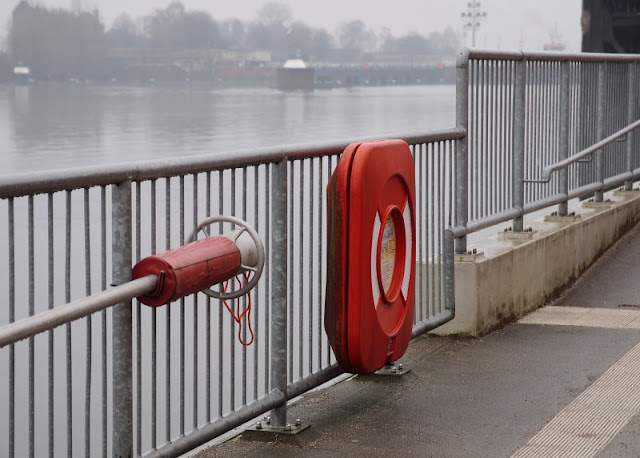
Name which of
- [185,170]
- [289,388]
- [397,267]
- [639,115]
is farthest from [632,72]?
[185,170]

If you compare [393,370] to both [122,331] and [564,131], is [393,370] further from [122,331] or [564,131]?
[564,131]

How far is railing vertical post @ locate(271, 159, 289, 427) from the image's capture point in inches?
208

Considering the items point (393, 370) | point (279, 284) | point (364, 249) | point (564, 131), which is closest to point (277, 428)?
point (279, 284)

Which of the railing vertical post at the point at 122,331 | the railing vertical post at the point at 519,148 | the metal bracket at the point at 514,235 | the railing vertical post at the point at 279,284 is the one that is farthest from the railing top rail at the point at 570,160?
the railing vertical post at the point at 122,331

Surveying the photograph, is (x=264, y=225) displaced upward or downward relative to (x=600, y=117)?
downward

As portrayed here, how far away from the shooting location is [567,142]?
9016 millimetres

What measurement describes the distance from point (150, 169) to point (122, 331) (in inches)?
22.0

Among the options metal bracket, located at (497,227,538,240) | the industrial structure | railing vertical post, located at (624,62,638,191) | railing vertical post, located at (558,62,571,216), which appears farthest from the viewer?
the industrial structure

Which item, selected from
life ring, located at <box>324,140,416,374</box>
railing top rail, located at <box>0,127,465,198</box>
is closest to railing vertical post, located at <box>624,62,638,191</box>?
railing top rail, located at <box>0,127,465,198</box>

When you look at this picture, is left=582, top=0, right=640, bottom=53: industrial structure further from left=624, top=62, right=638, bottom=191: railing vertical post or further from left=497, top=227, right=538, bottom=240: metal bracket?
left=497, top=227, right=538, bottom=240: metal bracket

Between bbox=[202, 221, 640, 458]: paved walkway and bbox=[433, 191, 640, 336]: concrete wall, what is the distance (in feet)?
0.38

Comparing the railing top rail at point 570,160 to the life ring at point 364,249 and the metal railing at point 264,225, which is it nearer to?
the metal railing at point 264,225

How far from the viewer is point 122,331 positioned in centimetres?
432

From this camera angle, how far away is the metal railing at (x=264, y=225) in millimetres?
4184
